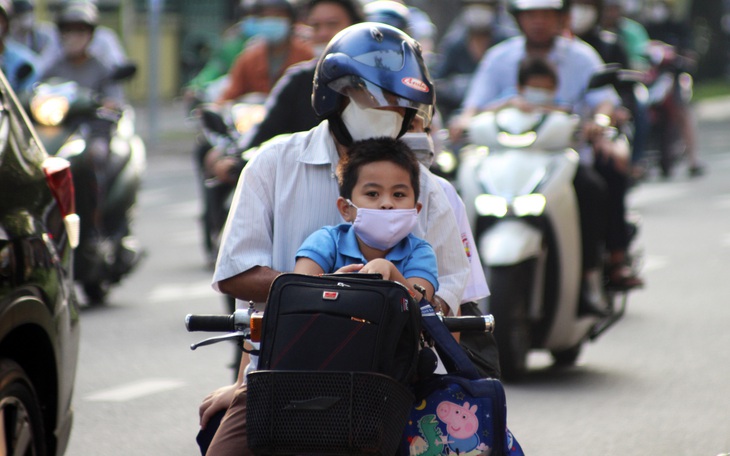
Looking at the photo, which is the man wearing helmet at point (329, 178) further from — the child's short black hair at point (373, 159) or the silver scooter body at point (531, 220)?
the silver scooter body at point (531, 220)

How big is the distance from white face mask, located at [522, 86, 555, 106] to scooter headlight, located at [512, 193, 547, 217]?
64cm

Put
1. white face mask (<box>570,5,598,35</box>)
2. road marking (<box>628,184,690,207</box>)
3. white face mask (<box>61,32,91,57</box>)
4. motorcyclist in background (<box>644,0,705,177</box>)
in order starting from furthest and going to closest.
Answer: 1. motorcyclist in background (<box>644,0,705,177</box>)
2. road marking (<box>628,184,690,207</box>)
3. white face mask (<box>61,32,91,57</box>)
4. white face mask (<box>570,5,598,35</box>)

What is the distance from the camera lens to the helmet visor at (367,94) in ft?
13.7

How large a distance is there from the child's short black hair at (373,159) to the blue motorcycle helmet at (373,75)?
0.18m

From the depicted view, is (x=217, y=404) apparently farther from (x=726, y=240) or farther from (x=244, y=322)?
(x=726, y=240)

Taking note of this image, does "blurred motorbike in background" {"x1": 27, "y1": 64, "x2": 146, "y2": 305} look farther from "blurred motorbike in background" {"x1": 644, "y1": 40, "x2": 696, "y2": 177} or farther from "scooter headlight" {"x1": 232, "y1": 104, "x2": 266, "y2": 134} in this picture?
"blurred motorbike in background" {"x1": 644, "y1": 40, "x2": 696, "y2": 177}

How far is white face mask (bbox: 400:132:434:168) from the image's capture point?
14.6ft

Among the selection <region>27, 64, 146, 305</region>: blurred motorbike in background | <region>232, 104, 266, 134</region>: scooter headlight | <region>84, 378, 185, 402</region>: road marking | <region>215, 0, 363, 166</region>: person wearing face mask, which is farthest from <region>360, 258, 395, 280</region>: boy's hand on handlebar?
<region>27, 64, 146, 305</region>: blurred motorbike in background

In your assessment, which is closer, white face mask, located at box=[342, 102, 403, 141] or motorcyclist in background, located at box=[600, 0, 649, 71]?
white face mask, located at box=[342, 102, 403, 141]

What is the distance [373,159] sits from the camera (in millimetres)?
3967

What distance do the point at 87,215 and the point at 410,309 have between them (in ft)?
24.0

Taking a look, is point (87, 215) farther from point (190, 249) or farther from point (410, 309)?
point (410, 309)

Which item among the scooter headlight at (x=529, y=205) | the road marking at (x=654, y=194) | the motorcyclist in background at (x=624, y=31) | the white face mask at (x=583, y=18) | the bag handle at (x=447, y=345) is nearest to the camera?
the bag handle at (x=447, y=345)

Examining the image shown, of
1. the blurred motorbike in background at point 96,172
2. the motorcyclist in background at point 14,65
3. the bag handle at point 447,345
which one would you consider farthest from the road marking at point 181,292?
the bag handle at point 447,345
